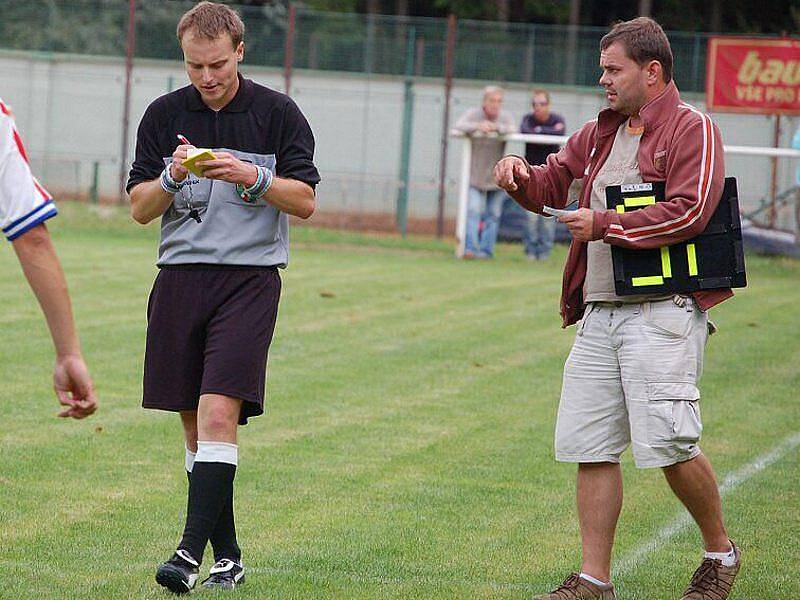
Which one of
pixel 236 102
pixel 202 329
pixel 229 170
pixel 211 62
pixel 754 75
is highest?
pixel 754 75

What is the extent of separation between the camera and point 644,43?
4.95 metres

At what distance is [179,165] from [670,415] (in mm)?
1849

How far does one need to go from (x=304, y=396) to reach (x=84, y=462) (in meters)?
2.22

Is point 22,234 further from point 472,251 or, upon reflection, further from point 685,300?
point 472,251

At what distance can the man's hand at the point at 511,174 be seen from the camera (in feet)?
17.1

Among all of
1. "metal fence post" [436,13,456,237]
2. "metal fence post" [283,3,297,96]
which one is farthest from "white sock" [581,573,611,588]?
"metal fence post" [283,3,297,96]

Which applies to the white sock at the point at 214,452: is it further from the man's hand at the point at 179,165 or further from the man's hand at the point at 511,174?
the man's hand at the point at 511,174

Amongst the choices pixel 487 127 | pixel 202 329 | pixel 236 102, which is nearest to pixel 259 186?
pixel 236 102

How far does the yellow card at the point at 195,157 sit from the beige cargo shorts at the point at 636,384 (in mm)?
1488

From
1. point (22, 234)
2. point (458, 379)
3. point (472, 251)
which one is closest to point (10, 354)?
point (458, 379)

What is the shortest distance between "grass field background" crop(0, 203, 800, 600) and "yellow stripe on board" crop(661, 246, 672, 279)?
1.21 metres

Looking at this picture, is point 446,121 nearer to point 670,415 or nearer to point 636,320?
point 636,320

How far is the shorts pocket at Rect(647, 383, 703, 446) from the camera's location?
4895 mm

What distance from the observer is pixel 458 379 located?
1002 centimetres
